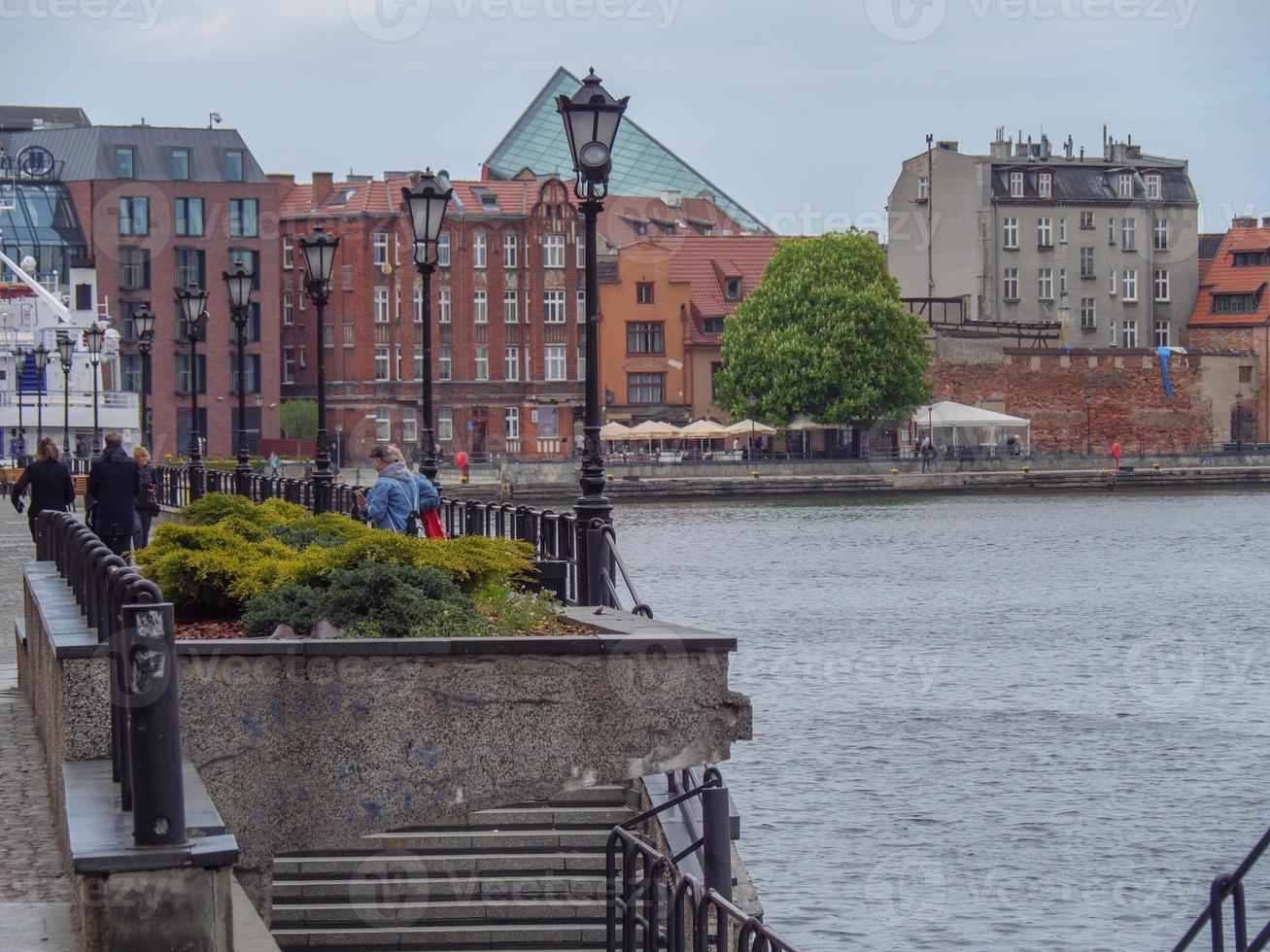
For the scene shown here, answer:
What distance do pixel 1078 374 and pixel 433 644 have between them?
8390cm

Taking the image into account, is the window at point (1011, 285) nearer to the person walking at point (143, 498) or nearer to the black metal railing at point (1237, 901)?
the person walking at point (143, 498)

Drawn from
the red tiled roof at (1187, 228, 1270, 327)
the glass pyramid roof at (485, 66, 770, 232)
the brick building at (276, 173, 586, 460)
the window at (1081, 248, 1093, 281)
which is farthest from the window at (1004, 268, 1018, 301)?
the glass pyramid roof at (485, 66, 770, 232)

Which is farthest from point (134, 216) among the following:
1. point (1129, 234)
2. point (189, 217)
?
point (1129, 234)

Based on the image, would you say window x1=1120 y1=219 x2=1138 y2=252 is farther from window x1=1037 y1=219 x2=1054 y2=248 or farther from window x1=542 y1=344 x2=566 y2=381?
window x1=542 y1=344 x2=566 y2=381

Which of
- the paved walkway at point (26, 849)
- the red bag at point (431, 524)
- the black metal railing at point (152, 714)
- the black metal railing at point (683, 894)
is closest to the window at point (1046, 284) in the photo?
the red bag at point (431, 524)

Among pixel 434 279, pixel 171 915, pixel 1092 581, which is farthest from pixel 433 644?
pixel 434 279

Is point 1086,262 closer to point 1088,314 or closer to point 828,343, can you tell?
point 1088,314

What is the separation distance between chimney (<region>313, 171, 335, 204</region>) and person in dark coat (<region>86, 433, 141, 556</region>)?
7419cm

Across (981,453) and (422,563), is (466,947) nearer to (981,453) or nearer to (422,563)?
(422,563)

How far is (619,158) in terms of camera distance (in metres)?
Answer: 131

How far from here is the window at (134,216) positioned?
90.1m

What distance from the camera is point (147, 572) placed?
11555 millimetres

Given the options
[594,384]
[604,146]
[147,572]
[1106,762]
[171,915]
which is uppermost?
[604,146]

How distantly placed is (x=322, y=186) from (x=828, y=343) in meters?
29.0
